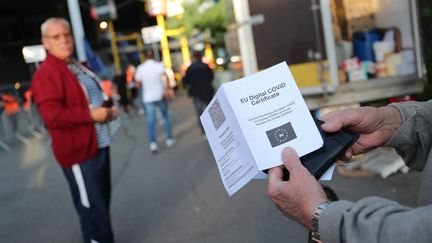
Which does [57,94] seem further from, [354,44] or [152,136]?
[152,136]

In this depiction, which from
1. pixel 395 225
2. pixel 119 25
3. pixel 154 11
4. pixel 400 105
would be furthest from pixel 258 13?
pixel 119 25

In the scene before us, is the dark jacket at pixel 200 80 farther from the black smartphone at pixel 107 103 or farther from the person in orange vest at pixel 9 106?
the person in orange vest at pixel 9 106

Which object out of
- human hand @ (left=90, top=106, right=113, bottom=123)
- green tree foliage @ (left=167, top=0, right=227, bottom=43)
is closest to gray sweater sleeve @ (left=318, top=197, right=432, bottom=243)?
human hand @ (left=90, top=106, right=113, bottom=123)

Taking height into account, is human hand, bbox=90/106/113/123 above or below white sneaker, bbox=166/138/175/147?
above

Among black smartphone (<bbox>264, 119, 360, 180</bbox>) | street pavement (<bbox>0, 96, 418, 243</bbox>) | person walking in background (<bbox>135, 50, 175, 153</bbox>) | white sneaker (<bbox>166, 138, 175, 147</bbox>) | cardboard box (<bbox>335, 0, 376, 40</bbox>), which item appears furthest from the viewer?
white sneaker (<bbox>166, 138, 175, 147</bbox>)

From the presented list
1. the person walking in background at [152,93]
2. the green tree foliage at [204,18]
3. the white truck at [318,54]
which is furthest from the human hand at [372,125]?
the green tree foliage at [204,18]

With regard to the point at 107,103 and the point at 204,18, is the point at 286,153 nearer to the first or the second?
the point at 107,103

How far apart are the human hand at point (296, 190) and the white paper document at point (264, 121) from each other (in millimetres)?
35

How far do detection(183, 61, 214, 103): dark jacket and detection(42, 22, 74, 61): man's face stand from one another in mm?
6418

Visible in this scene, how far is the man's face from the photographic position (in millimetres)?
3750

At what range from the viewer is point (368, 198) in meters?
1.39

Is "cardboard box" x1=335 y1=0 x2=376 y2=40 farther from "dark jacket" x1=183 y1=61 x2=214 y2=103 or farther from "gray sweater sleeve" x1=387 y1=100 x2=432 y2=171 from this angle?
"gray sweater sleeve" x1=387 y1=100 x2=432 y2=171

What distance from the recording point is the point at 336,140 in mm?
1674

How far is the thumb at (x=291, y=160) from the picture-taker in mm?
1496
